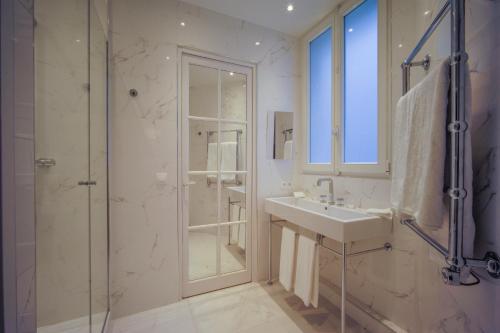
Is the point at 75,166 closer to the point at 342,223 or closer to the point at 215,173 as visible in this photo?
the point at 215,173

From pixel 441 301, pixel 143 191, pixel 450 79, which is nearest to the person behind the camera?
pixel 450 79

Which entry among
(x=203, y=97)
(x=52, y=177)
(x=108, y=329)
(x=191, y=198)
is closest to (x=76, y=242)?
(x=52, y=177)

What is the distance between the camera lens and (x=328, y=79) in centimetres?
199

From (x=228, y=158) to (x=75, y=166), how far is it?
45.3 inches

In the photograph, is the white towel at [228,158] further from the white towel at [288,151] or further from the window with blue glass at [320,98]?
the window with blue glass at [320,98]

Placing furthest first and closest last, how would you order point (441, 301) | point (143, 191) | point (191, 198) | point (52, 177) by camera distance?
point (191, 198)
point (143, 191)
point (52, 177)
point (441, 301)

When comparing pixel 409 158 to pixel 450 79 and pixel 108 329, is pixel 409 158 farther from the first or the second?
pixel 108 329

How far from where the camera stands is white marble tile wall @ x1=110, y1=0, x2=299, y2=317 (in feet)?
5.32

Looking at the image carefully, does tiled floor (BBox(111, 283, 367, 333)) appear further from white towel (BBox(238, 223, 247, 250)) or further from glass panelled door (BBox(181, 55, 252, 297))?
white towel (BBox(238, 223, 247, 250))

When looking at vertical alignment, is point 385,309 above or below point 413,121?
below

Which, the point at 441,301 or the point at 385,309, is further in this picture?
the point at 385,309

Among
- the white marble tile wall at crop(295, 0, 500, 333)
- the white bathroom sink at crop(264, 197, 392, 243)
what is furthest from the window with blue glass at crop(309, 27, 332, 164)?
the white bathroom sink at crop(264, 197, 392, 243)

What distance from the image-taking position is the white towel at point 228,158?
204cm

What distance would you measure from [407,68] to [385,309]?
157cm
